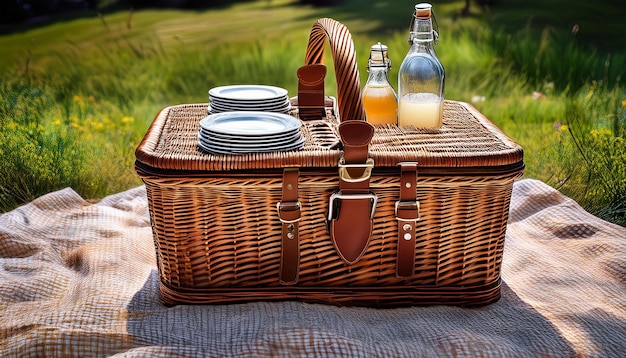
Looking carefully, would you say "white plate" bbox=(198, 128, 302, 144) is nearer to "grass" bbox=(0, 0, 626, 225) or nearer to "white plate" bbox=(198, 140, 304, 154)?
"white plate" bbox=(198, 140, 304, 154)

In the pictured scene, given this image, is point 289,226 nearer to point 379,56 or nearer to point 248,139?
point 248,139

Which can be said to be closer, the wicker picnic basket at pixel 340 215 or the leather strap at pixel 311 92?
the wicker picnic basket at pixel 340 215

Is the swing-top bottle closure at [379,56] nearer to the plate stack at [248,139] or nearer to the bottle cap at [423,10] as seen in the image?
the bottle cap at [423,10]

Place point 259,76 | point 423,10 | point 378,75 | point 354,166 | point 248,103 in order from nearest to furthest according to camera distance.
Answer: point 354,166
point 423,10
point 378,75
point 248,103
point 259,76

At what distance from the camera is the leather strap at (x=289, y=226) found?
74.8 inches

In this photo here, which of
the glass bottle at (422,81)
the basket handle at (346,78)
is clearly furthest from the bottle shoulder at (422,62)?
the basket handle at (346,78)

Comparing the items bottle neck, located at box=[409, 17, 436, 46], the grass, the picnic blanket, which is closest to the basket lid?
bottle neck, located at box=[409, 17, 436, 46]

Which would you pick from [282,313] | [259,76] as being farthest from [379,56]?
[259,76]

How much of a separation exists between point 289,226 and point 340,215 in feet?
0.44

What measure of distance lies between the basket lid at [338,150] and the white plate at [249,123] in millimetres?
65

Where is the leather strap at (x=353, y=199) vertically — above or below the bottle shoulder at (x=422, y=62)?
below

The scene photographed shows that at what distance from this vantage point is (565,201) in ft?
9.31

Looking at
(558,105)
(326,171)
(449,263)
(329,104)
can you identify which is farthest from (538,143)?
(326,171)

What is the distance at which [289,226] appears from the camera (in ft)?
6.42
